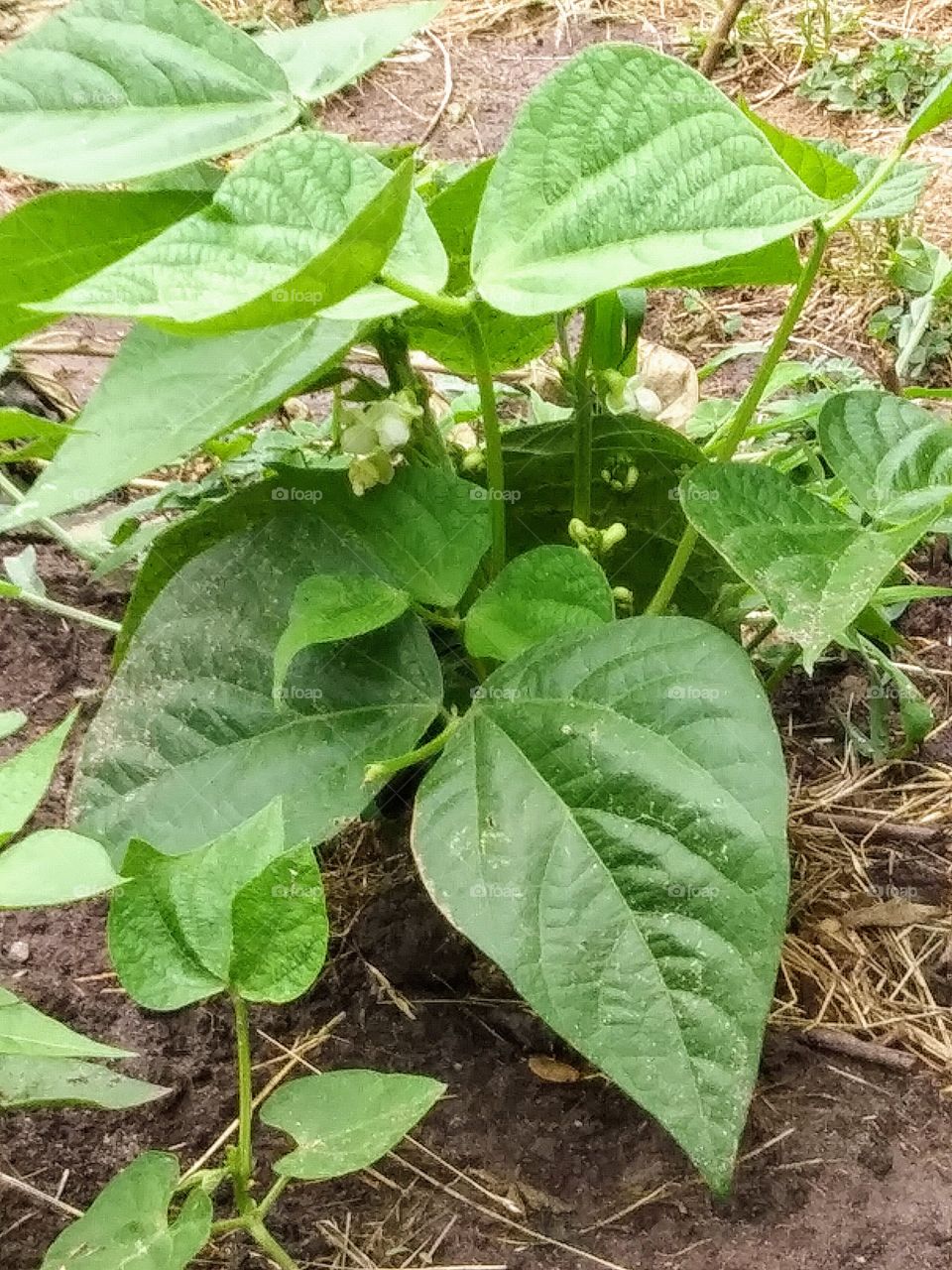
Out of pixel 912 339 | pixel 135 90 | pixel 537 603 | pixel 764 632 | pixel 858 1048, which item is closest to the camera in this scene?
pixel 135 90

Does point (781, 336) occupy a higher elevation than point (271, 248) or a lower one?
lower

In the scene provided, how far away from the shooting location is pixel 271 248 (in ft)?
1.94

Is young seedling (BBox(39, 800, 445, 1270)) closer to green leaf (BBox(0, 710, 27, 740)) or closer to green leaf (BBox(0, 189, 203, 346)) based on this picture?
green leaf (BBox(0, 710, 27, 740))

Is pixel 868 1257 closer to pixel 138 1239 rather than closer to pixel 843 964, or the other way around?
pixel 843 964

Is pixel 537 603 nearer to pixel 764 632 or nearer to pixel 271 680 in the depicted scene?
pixel 271 680

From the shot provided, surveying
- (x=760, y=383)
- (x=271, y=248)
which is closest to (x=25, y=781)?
(x=271, y=248)

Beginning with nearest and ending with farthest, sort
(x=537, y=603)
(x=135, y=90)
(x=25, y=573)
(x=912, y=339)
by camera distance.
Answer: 1. (x=135, y=90)
2. (x=537, y=603)
3. (x=25, y=573)
4. (x=912, y=339)

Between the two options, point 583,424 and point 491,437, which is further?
point 583,424

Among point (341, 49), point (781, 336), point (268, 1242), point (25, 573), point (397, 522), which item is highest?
point (341, 49)

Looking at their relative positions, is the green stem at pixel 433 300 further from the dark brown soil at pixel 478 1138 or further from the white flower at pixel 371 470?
the dark brown soil at pixel 478 1138

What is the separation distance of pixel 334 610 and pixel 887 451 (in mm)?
410

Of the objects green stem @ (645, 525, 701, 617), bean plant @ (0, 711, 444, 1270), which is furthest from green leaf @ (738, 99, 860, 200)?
bean plant @ (0, 711, 444, 1270)

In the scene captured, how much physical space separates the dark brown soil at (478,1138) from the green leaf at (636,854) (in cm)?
23

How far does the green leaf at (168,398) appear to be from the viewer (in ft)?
1.93
